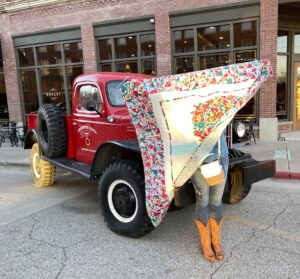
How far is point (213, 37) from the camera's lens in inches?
411

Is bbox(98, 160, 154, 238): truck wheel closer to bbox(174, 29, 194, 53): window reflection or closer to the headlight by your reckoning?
the headlight

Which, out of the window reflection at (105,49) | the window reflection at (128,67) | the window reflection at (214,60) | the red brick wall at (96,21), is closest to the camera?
the red brick wall at (96,21)

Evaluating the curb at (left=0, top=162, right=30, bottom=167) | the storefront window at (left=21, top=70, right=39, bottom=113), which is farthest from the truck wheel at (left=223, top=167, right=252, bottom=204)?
the storefront window at (left=21, top=70, right=39, bottom=113)

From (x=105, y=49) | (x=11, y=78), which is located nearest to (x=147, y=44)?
(x=105, y=49)

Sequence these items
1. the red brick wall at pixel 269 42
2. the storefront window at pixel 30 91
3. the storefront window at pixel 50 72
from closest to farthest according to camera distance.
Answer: the red brick wall at pixel 269 42, the storefront window at pixel 50 72, the storefront window at pixel 30 91

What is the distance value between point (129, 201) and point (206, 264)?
1124 mm

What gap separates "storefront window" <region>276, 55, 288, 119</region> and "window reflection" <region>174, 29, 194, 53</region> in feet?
10.3

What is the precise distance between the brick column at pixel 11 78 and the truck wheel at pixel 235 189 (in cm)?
1128

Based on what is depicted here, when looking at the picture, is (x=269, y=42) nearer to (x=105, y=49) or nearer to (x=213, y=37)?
(x=213, y=37)

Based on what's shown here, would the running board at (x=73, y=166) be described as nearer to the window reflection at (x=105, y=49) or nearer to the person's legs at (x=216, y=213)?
the person's legs at (x=216, y=213)

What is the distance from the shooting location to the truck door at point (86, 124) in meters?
4.96

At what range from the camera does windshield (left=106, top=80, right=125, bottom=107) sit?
4.88 meters

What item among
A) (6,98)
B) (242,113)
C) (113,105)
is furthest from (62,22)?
(113,105)

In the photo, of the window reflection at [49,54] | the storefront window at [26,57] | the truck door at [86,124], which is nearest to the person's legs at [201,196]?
the truck door at [86,124]
